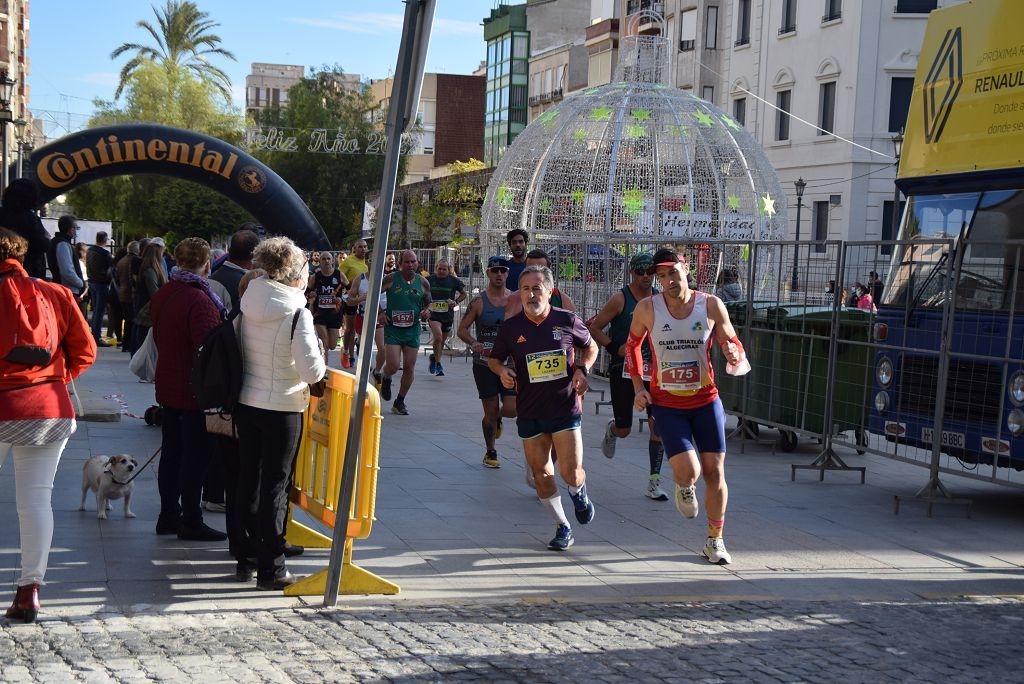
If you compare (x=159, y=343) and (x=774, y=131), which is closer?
(x=159, y=343)

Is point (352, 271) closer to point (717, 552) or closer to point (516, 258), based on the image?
point (516, 258)

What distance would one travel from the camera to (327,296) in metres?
17.8

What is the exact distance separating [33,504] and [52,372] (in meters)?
0.60

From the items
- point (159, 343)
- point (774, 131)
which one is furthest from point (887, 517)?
point (774, 131)

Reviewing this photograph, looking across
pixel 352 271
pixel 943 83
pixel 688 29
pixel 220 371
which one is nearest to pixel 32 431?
pixel 220 371

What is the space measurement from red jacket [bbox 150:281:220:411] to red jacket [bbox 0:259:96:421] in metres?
1.38

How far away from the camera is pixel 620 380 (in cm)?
989

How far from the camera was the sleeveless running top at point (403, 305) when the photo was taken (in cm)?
1415

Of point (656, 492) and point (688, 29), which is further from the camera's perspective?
point (688, 29)

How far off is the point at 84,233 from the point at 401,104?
36940 millimetres

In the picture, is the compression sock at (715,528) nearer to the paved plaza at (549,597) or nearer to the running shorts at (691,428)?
the paved plaza at (549,597)

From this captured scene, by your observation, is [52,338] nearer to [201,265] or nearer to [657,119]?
[201,265]

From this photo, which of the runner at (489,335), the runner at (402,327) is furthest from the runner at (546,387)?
the runner at (402,327)

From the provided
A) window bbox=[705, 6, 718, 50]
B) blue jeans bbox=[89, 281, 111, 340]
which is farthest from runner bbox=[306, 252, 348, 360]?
window bbox=[705, 6, 718, 50]
